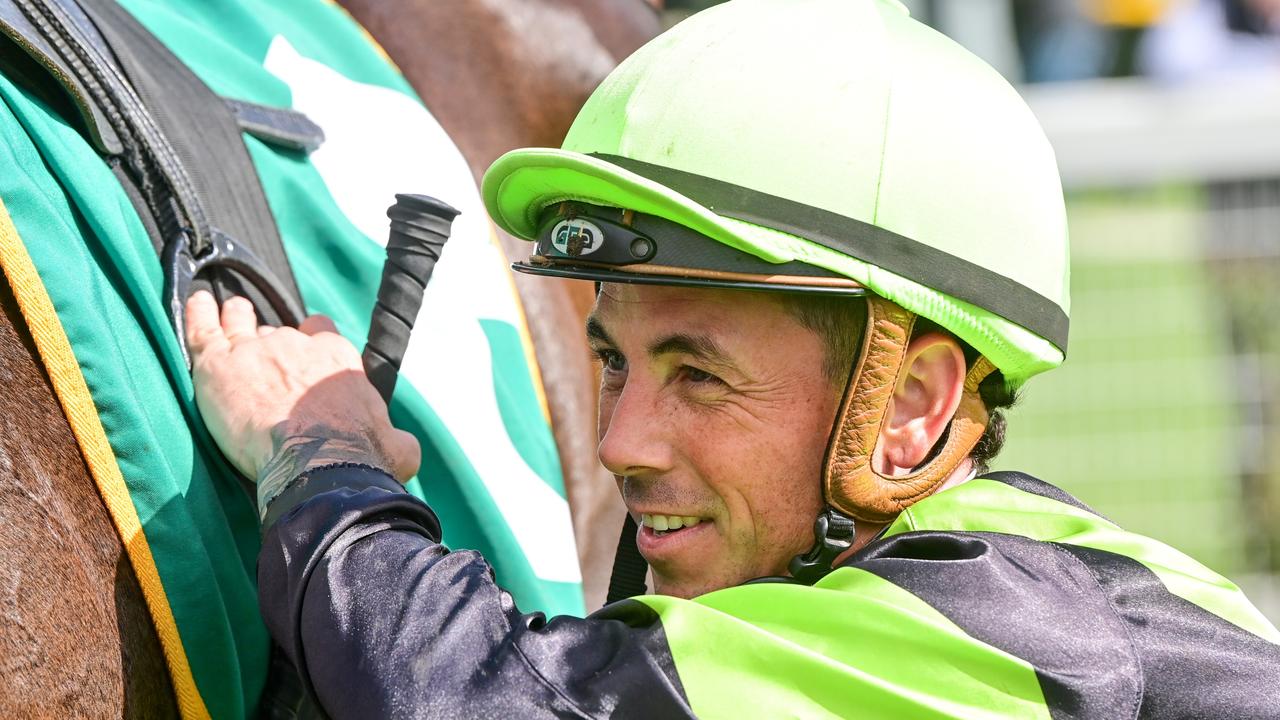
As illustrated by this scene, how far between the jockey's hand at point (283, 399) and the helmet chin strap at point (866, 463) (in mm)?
554

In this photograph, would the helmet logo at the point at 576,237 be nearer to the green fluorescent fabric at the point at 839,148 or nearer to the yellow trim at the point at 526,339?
the green fluorescent fabric at the point at 839,148

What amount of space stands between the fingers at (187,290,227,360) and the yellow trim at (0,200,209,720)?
0.88 ft

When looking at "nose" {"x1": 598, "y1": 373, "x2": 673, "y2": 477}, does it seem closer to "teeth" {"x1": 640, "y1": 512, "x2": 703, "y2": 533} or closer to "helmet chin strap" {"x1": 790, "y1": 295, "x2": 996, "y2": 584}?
"teeth" {"x1": 640, "y1": 512, "x2": 703, "y2": 533}

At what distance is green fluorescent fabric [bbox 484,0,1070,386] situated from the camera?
5.80 ft

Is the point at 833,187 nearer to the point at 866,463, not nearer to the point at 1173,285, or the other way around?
the point at 866,463

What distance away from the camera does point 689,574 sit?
1.92 metres

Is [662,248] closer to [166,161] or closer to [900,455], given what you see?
[900,455]

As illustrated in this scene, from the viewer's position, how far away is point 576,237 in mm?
1823

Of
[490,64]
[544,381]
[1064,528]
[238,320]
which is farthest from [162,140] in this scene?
[490,64]

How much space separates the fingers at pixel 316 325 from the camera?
2.03 meters

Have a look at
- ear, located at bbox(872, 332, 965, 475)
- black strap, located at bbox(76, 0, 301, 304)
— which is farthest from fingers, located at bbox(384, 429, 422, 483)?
ear, located at bbox(872, 332, 965, 475)

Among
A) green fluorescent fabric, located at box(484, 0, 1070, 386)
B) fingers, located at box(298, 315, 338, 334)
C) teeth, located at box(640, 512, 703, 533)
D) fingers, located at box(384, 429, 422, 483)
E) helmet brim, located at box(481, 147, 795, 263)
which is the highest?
green fluorescent fabric, located at box(484, 0, 1070, 386)

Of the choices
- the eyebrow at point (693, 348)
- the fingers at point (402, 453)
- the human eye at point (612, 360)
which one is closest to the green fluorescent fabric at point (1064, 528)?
the eyebrow at point (693, 348)

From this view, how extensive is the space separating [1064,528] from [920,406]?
238 mm
